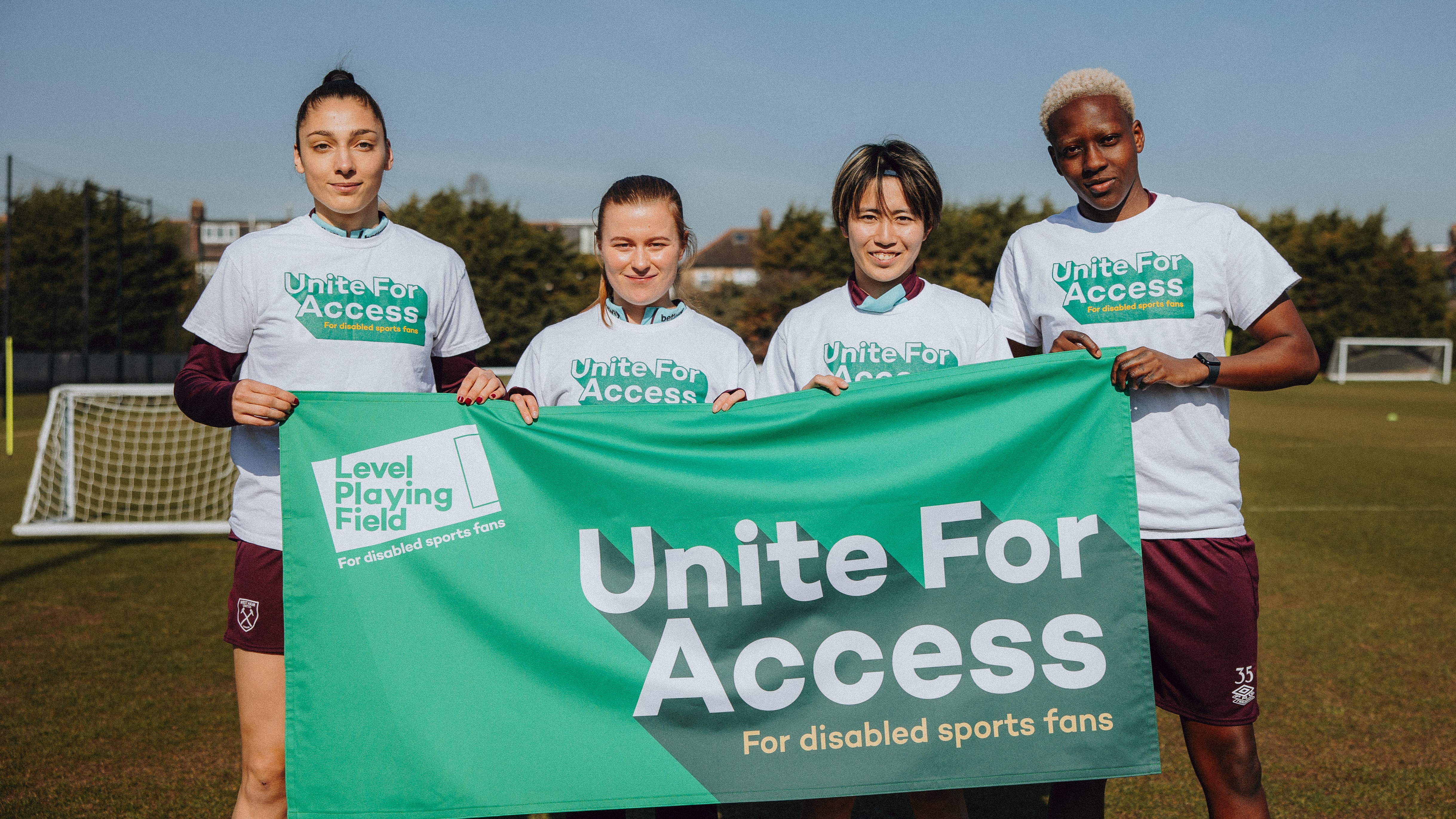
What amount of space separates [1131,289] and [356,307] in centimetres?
199

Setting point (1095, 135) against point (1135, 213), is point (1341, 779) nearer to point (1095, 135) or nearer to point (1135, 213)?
point (1135, 213)

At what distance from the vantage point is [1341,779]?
3.62 m

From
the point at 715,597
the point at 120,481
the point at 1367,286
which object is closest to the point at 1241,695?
the point at 715,597

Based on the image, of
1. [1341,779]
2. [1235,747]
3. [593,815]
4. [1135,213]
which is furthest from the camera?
[1341,779]

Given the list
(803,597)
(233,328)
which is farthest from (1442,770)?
(233,328)

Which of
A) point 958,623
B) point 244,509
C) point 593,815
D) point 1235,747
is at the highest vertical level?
point 244,509

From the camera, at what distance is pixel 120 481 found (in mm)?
11797

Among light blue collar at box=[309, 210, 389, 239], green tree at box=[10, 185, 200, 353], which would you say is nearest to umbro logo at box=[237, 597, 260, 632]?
light blue collar at box=[309, 210, 389, 239]

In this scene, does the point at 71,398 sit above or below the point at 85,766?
above

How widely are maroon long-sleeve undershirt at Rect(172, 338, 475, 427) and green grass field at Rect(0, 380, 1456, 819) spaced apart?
181cm

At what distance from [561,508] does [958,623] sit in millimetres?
1042

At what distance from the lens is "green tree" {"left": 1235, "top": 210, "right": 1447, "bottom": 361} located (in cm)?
3825

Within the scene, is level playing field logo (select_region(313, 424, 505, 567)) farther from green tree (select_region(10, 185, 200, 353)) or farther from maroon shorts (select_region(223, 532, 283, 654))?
green tree (select_region(10, 185, 200, 353))

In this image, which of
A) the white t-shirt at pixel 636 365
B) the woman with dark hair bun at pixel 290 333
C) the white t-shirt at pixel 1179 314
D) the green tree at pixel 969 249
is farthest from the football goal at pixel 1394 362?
the woman with dark hair bun at pixel 290 333
